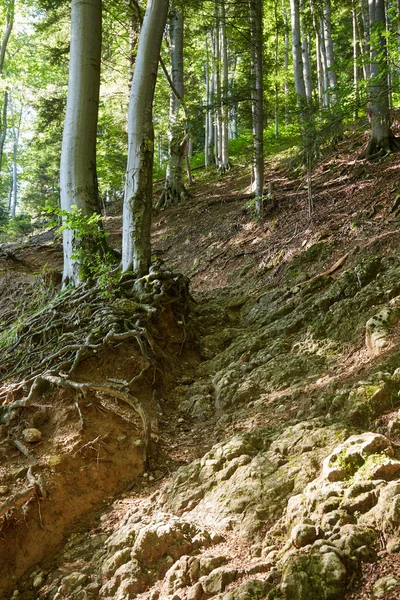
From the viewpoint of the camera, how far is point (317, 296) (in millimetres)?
5328

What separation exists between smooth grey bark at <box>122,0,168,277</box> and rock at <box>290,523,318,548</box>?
14.5 ft

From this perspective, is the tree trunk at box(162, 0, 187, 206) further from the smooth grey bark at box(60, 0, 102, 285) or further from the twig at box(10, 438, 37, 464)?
the twig at box(10, 438, 37, 464)

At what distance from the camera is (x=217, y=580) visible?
6.68ft

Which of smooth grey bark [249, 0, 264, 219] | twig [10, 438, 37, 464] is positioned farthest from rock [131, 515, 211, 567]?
smooth grey bark [249, 0, 264, 219]

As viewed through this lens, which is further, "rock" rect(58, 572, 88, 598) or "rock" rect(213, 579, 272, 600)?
"rock" rect(58, 572, 88, 598)

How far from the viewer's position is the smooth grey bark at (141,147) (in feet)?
19.7

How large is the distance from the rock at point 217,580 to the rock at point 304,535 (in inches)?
13.1

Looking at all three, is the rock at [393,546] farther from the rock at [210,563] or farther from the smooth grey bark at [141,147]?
the smooth grey bark at [141,147]

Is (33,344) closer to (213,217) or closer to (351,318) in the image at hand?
(351,318)

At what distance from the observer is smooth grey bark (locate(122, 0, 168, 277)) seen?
6004 millimetres

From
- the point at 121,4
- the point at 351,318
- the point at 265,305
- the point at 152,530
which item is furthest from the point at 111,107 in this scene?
the point at 152,530

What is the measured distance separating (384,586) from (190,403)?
299 centimetres

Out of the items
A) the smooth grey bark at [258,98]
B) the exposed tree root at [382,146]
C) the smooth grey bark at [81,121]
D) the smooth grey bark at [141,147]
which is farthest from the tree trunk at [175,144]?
the smooth grey bark at [141,147]

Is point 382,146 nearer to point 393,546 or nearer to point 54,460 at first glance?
point 54,460
